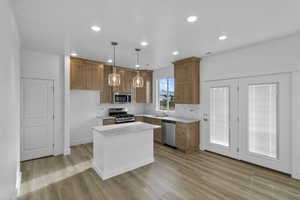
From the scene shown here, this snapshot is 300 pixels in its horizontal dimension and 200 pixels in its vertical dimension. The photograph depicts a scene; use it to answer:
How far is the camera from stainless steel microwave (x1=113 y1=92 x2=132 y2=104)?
562cm

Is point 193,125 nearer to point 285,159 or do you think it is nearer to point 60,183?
point 285,159

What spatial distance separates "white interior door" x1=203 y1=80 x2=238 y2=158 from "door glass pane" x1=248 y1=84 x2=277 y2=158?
1.18ft

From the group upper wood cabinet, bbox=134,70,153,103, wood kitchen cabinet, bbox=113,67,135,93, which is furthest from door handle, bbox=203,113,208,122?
wood kitchen cabinet, bbox=113,67,135,93

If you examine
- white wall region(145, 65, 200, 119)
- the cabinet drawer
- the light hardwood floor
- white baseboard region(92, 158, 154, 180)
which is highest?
white wall region(145, 65, 200, 119)

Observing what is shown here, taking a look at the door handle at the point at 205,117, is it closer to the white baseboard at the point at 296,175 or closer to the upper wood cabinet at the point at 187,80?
the upper wood cabinet at the point at 187,80

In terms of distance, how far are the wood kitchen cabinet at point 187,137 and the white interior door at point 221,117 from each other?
0.27 metres

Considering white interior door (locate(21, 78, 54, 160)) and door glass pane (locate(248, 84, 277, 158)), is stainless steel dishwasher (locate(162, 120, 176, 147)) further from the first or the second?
white interior door (locate(21, 78, 54, 160))

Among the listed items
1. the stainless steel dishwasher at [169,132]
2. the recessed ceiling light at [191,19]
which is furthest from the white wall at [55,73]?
the recessed ceiling light at [191,19]

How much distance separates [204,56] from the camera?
443cm

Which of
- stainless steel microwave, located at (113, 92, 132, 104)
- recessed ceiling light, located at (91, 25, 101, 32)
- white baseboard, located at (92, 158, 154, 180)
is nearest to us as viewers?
recessed ceiling light, located at (91, 25, 101, 32)

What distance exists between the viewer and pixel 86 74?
471 centimetres

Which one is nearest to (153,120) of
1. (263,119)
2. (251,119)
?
(251,119)

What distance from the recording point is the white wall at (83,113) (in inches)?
195

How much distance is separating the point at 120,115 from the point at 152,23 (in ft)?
12.8
